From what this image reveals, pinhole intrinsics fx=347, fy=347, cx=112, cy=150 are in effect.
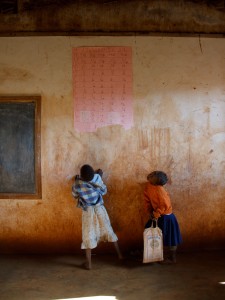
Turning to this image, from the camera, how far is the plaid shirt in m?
4.02

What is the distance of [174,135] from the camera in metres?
4.48

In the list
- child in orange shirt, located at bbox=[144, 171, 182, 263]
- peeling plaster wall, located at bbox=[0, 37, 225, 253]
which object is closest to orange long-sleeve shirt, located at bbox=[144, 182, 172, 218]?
child in orange shirt, located at bbox=[144, 171, 182, 263]

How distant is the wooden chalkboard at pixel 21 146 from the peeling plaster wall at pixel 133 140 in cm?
11

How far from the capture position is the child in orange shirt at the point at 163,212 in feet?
13.4

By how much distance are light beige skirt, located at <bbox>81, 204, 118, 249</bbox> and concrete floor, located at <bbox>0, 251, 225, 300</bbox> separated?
305 millimetres

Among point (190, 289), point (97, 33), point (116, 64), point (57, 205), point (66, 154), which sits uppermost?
point (97, 33)

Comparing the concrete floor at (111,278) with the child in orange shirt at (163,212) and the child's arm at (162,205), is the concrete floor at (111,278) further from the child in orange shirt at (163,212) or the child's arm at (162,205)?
the child's arm at (162,205)

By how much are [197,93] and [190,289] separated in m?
2.37

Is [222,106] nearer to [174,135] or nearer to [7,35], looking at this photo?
[174,135]

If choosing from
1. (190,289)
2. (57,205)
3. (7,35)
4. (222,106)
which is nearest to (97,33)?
(7,35)

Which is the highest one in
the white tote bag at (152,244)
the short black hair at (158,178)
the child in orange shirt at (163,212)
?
the short black hair at (158,178)

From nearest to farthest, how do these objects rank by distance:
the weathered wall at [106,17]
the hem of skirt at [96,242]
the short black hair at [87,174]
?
the short black hair at [87,174] < the hem of skirt at [96,242] < the weathered wall at [106,17]

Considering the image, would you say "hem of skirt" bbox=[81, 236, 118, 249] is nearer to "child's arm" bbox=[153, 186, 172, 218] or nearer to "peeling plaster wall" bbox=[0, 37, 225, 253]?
"peeling plaster wall" bbox=[0, 37, 225, 253]

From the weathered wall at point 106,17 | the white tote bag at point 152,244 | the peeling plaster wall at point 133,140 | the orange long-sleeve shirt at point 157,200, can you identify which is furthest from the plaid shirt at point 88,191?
the weathered wall at point 106,17
